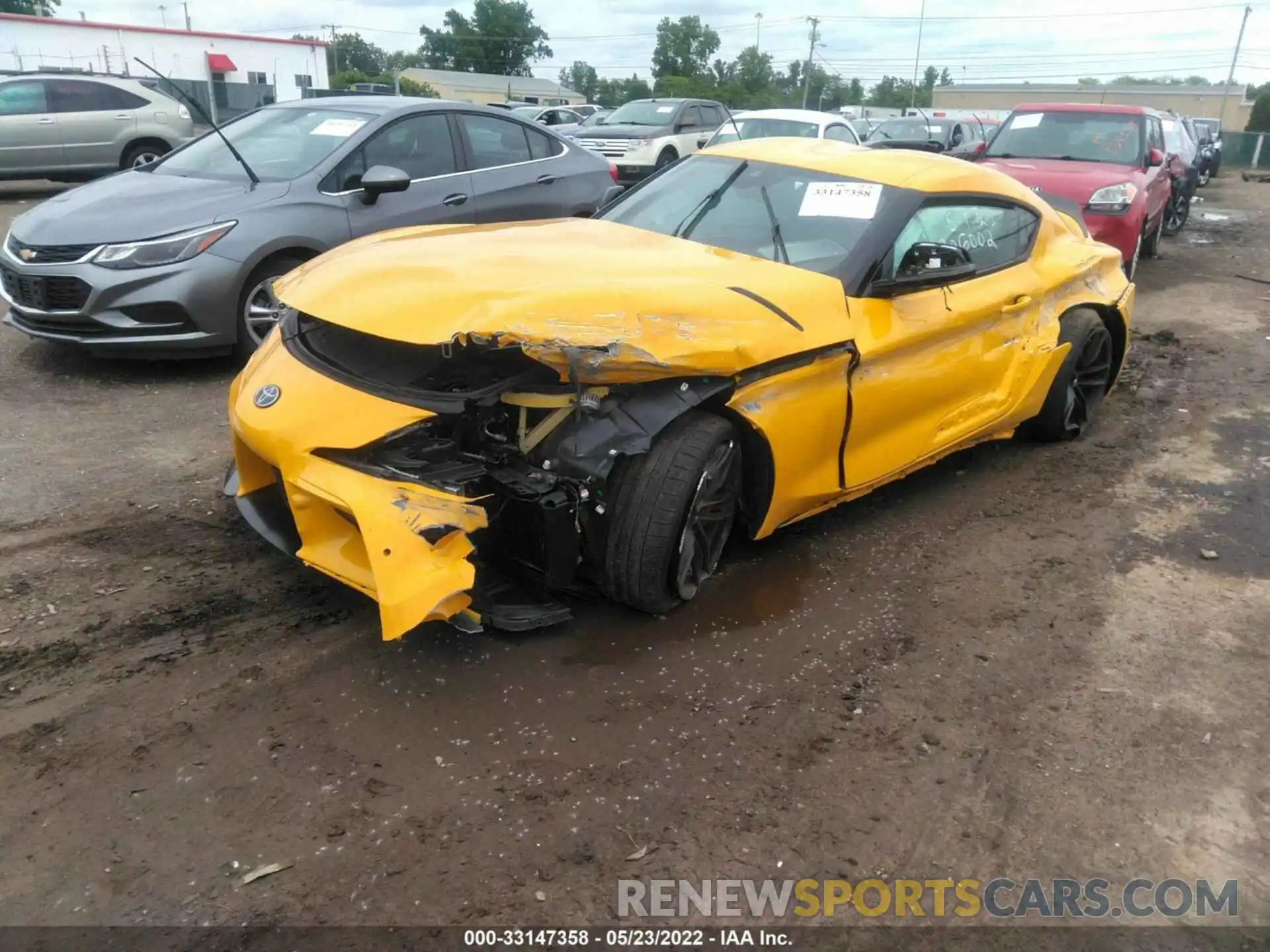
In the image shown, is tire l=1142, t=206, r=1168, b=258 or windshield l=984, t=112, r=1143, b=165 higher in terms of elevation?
windshield l=984, t=112, r=1143, b=165

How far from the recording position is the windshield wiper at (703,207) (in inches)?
167

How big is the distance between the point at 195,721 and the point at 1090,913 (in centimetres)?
247

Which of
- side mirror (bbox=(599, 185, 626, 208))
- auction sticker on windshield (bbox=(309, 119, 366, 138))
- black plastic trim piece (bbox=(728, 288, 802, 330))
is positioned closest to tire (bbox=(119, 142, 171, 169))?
auction sticker on windshield (bbox=(309, 119, 366, 138))

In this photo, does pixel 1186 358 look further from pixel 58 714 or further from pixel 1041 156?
pixel 58 714

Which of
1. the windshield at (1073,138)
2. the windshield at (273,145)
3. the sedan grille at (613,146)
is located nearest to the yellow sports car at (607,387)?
the windshield at (273,145)

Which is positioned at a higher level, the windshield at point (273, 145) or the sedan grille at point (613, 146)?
the windshield at point (273, 145)

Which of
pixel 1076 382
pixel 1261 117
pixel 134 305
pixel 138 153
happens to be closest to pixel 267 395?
pixel 134 305

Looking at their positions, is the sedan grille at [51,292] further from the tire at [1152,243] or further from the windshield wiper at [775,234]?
the tire at [1152,243]

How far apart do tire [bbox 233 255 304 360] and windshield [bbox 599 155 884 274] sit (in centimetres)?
234

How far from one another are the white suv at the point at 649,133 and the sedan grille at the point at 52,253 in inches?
429

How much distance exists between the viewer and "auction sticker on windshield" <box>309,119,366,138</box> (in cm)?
631

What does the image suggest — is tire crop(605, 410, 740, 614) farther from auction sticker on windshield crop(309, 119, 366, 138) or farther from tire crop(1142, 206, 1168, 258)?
tire crop(1142, 206, 1168, 258)

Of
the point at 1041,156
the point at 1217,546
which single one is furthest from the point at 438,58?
the point at 1217,546

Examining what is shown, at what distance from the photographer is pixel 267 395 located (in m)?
3.17
